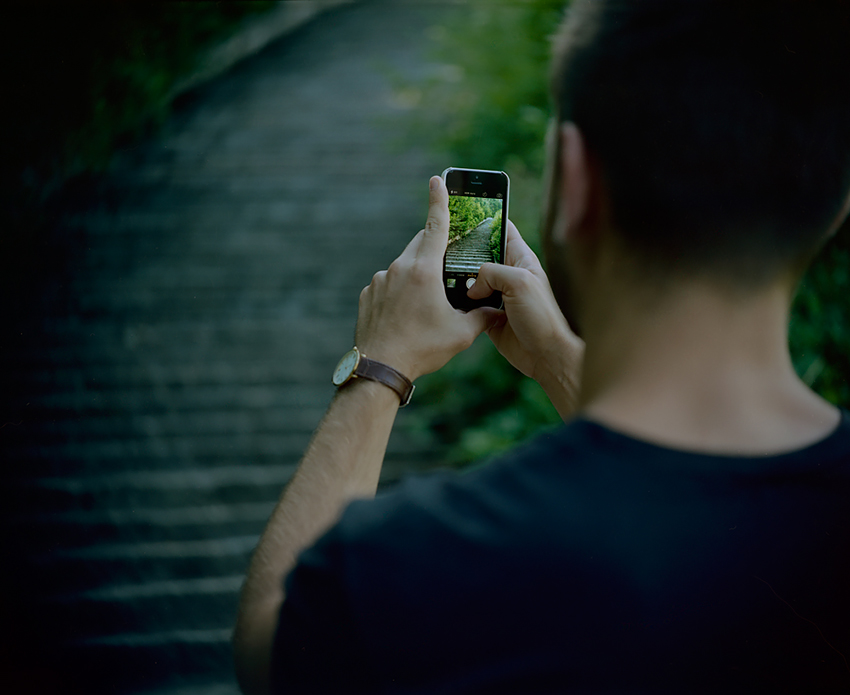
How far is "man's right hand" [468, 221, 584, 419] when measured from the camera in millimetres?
1246

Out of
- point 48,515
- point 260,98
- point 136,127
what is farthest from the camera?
point 260,98

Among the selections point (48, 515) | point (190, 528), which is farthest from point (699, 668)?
point (48, 515)

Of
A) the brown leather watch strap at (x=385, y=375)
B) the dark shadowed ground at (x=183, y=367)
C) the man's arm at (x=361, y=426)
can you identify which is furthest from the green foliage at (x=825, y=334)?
the dark shadowed ground at (x=183, y=367)

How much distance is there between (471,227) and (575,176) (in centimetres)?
58

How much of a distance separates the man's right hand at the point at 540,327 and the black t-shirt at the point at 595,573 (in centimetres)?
56

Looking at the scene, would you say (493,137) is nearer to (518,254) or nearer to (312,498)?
(518,254)

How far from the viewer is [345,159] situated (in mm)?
5898

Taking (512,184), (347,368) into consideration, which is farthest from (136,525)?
(347,368)

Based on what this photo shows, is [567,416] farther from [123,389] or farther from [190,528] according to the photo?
[123,389]

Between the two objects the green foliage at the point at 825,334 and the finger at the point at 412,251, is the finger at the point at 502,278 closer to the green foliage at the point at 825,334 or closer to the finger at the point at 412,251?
the finger at the point at 412,251

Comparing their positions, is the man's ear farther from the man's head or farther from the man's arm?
the man's arm

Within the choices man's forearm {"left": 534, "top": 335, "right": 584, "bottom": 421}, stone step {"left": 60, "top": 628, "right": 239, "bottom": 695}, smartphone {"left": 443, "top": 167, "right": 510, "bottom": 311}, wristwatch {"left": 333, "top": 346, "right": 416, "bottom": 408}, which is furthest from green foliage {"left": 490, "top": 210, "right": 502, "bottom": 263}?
stone step {"left": 60, "top": 628, "right": 239, "bottom": 695}

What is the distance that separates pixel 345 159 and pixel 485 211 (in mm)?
4812

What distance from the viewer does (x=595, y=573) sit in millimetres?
642
